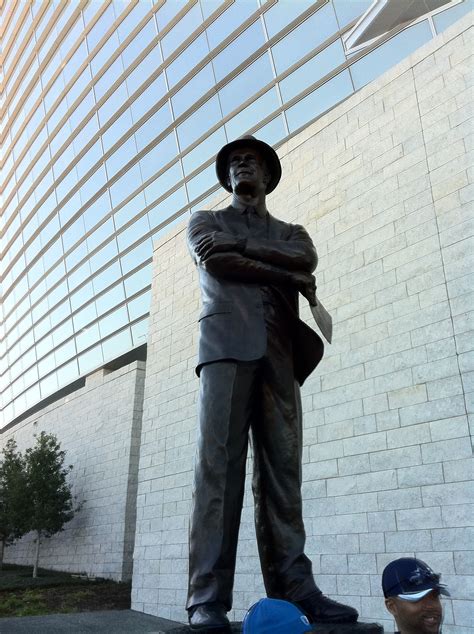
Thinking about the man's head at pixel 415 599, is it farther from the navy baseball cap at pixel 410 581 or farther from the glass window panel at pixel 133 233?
the glass window panel at pixel 133 233

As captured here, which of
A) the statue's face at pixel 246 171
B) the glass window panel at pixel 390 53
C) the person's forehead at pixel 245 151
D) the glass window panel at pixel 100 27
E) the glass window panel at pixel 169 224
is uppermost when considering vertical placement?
the glass window panel at pixel 100 27

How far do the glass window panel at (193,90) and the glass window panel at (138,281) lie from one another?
20.1 ft

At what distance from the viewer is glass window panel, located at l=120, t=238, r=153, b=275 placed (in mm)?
22502

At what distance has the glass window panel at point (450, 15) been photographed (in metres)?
10.7

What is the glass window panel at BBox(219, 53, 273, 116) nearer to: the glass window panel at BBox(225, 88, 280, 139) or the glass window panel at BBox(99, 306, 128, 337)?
the glass window panel at BBox(225, 88, 280, 139)

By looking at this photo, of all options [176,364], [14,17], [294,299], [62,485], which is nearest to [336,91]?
[176,364]

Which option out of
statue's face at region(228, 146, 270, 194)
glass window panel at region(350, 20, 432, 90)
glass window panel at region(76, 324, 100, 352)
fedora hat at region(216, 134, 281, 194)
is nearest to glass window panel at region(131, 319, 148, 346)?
glass window panel at region(76, 324, 100, 352)

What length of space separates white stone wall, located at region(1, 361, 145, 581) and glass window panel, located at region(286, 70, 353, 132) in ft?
28.8

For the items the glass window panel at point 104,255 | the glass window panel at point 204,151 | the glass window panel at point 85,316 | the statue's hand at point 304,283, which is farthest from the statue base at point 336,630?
the glass window panel at point 85,316

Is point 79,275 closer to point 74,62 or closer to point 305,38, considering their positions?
point 74,62

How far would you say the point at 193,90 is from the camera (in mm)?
21109

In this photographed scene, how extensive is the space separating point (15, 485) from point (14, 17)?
34.2m

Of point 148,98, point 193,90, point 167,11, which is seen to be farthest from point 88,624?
point 167,11

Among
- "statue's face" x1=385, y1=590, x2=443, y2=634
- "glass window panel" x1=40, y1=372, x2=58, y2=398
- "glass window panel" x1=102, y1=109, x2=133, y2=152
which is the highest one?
"glass window panel" x1=102, y1=109, x2=133, y2=152
